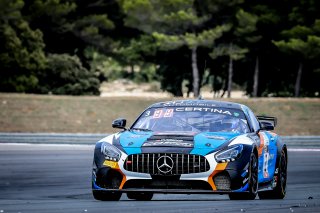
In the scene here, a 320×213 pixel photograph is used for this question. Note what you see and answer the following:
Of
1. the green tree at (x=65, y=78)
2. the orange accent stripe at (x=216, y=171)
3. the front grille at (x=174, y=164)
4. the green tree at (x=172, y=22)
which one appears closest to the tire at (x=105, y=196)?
the front grille at (x=174, y=164)

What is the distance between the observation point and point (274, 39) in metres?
58.8

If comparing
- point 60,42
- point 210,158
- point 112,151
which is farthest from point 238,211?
point 60,42

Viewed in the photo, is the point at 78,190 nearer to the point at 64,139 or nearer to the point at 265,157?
the point at 265,157

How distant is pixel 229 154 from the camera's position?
12.2 metres

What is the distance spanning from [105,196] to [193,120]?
62.5 inches

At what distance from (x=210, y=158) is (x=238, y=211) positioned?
39.5 inches

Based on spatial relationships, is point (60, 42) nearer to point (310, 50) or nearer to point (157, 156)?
point (310, 50)

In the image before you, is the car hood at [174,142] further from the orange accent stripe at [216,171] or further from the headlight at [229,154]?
the orange accent stripe at [216,171]

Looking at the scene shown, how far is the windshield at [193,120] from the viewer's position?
1325 centimetres

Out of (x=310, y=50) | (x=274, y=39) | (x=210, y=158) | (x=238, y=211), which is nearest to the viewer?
(x=238, y=211)

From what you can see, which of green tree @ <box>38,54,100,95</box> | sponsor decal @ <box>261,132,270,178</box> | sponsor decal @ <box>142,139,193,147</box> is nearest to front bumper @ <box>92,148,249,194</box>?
sponsor decal @ <box>142,139,193,147</box>

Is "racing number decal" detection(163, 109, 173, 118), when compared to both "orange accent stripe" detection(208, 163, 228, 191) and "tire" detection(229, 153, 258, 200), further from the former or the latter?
"orange accent stripe" detection(208, 163, 228, 191)

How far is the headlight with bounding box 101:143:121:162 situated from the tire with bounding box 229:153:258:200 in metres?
1.50

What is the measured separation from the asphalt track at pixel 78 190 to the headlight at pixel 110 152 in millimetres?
580
